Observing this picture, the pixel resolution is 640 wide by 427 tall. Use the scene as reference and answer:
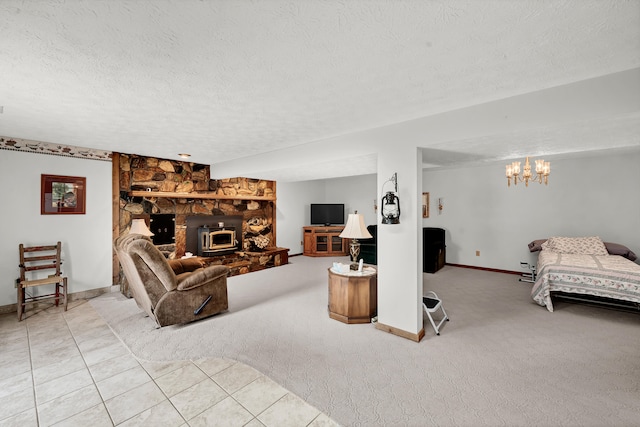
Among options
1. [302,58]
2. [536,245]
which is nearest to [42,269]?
[302,58]

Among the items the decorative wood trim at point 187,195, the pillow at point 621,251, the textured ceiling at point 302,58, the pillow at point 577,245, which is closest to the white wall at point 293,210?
the decorative wood trim at point 187,195

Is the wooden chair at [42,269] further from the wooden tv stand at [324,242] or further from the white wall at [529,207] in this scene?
the white wall at [529,207]

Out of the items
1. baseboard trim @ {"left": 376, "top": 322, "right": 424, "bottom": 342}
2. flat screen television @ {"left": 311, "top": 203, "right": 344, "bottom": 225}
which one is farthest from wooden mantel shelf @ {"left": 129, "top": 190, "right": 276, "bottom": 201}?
baseboard trim @ {"left": 376, "top": 322, "right": 424, "bottom": 342}

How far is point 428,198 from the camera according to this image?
681cm

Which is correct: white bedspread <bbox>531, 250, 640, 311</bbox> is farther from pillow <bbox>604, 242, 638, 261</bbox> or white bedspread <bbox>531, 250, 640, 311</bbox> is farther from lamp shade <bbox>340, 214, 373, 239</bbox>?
lamp shade <bbox>340, 214, 373, 239</bbox>

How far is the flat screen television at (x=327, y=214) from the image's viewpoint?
824cm

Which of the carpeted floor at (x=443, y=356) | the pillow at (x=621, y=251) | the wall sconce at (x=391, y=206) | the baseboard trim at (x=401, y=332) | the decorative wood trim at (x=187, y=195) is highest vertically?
the decorative wood trim at (x=187, y=195)

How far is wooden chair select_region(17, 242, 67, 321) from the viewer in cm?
359

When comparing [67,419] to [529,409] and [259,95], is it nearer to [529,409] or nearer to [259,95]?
[259,95]

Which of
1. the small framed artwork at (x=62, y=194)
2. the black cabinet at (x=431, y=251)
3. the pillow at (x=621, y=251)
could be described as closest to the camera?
the small framed artwork at (x=62, y=194)

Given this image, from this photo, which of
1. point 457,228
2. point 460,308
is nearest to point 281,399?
point 460,308

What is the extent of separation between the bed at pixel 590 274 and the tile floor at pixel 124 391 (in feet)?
12.4

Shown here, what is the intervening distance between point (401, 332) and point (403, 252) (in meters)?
0.88

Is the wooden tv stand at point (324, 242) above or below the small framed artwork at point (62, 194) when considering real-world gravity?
below
